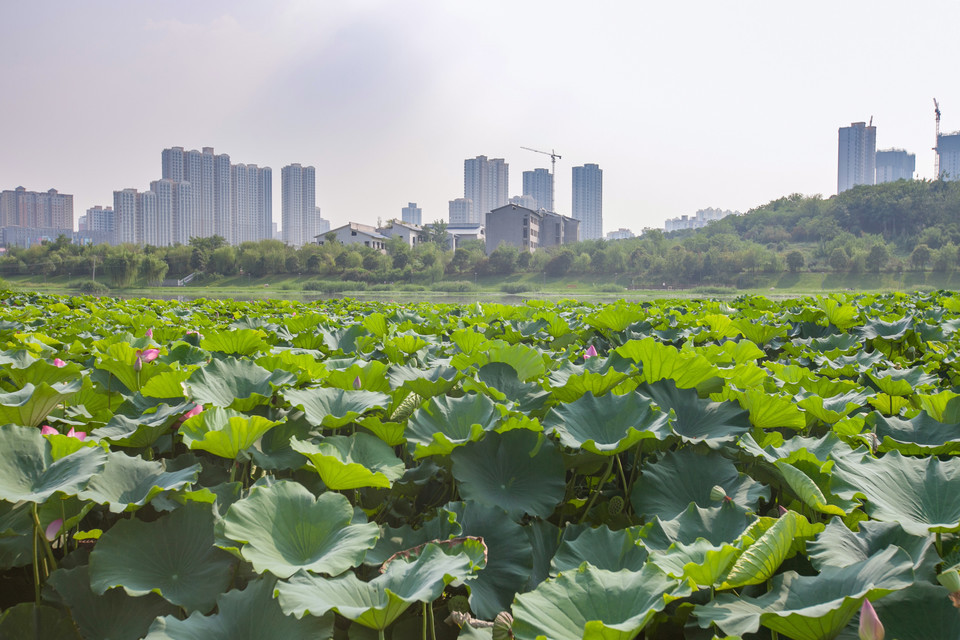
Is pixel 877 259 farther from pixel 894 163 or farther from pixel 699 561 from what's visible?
pixel 894 163

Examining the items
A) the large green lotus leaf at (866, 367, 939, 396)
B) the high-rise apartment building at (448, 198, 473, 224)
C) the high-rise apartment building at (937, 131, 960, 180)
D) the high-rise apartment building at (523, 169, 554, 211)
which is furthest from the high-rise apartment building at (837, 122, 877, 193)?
the large green lotus leaf at (866, 367, 939, 396)

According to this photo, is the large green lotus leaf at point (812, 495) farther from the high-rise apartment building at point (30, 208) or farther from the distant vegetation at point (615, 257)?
the high-rise apartment building at point (30, 208)

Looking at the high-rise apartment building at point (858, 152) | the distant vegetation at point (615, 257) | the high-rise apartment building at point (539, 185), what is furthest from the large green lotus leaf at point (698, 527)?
the high-rise apartment building at point (539, 185)

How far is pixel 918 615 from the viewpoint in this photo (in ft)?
1.67

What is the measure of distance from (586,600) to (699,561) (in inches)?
5.4

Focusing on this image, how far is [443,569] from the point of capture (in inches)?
23.0

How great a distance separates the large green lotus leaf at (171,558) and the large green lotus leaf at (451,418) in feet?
0.99

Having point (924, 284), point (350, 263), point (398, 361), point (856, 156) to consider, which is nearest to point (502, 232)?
point (350, 263)

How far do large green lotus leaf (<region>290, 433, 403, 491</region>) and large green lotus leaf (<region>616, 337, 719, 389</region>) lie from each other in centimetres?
55

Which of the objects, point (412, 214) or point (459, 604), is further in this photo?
point (412, 214)

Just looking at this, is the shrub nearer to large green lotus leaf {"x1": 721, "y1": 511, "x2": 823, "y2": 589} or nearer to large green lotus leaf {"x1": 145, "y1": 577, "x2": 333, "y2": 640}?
large green lotus leaf {"x1": 145, "y1": 577, "x2": 333, "y2": 640}

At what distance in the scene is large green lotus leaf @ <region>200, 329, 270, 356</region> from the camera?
65.2 inches

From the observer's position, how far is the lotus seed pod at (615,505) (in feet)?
3.00

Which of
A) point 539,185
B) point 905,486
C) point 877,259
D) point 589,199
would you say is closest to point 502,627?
point 905,486
